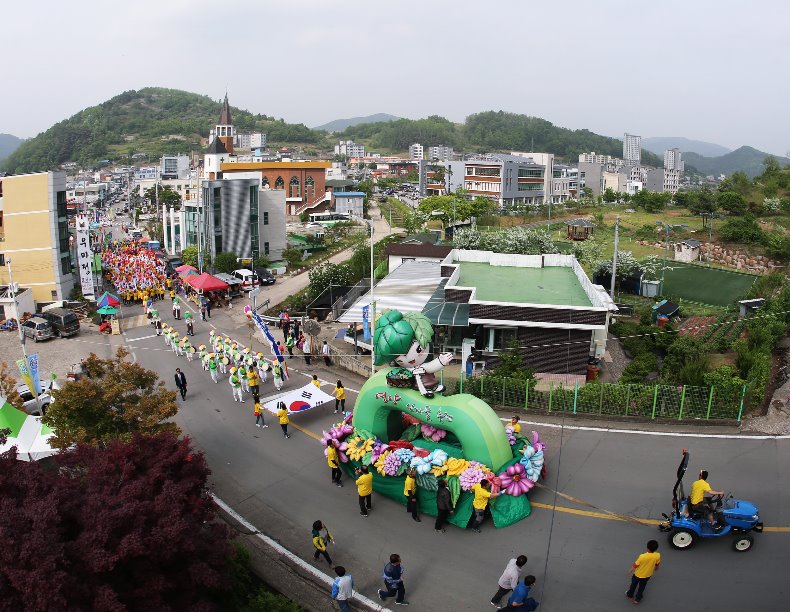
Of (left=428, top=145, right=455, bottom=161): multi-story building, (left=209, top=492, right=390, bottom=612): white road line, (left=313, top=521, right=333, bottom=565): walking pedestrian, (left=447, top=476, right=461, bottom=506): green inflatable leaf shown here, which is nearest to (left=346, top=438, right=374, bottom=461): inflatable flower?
(left=447, top=476, right=461, bottom=506): green inflatable leaf

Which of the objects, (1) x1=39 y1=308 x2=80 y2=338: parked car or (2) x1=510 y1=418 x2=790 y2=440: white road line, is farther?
(1) x1=39 y1=308 x2=80 y2=338: parked car

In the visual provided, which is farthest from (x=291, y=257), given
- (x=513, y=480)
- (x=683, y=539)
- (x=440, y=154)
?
(x=440, y=154)

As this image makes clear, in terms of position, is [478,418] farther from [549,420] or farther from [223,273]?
[223,273]

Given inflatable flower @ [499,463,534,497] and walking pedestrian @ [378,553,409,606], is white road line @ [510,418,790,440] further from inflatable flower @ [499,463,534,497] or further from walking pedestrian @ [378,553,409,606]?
walking pedestrian @ [378,553,409,606]

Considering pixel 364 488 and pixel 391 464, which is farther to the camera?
pixel 391 464

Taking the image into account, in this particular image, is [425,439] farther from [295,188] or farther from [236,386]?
[295,188]

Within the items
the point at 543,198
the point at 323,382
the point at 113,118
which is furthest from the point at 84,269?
the point at 113,118
